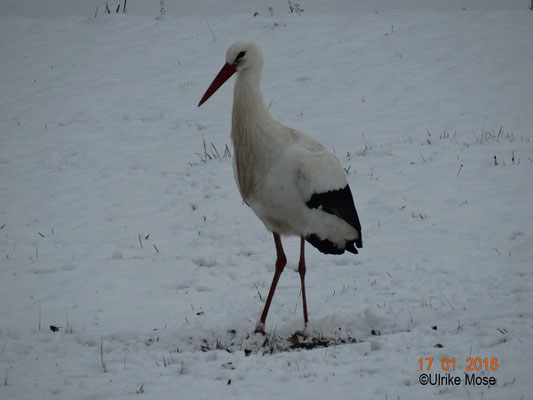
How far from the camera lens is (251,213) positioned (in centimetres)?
791

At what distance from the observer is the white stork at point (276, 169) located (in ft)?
16.3

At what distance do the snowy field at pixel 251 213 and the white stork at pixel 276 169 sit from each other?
3.02ft

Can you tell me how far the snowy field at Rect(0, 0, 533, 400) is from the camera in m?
4.29

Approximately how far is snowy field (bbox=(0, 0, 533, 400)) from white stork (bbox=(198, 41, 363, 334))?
92 centimetres

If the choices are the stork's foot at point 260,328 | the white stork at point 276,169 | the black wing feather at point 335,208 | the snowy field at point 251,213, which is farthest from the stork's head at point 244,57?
the snowy field at point 251,213

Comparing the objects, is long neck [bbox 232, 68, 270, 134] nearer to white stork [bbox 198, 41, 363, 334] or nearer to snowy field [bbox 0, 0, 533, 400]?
white stork [bbox 198, 41, 363, 334]

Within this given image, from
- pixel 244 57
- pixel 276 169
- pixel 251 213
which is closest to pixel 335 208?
pixel 276 169

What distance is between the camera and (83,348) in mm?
4793

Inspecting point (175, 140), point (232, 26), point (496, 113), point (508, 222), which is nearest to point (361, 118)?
point (496, 113)

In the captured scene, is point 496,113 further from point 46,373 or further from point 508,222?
point 46,373

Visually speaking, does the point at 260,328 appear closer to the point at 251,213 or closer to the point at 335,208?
the point at 335,208

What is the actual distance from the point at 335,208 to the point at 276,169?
73cm

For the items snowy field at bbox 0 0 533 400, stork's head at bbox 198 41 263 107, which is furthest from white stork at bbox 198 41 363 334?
snowy field at bbox 0 0 533 400

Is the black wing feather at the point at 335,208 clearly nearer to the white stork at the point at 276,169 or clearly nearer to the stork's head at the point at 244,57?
the white stork at the point at 276,169
